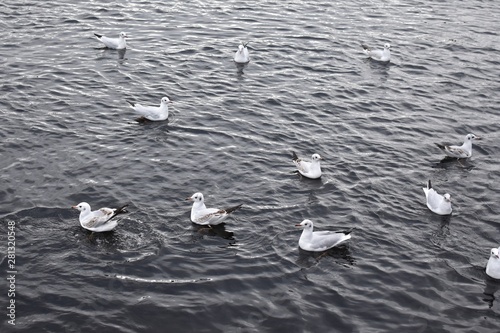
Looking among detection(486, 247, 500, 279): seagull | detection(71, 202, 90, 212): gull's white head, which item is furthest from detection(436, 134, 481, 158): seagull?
detection(71, 202, 90, 212): gull's white head

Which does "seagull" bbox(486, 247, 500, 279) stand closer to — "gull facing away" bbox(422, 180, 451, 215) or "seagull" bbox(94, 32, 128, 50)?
"gull facing away" bbox(422, 180, 451, 215)

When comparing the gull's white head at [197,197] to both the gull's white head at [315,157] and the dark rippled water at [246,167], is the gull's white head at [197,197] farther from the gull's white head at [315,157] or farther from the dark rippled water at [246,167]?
the gull's white head at [315,157]

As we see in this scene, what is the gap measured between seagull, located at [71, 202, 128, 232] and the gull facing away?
891cm

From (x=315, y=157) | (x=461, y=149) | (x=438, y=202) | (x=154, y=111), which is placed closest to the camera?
(x=438, y=202)

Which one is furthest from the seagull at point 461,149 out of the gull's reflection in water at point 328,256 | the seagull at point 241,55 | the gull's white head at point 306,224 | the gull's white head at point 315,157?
the seagull at point 241,55

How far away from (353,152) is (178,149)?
5923 mm

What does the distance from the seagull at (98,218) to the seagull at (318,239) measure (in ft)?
15.8

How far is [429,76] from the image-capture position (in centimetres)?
2939

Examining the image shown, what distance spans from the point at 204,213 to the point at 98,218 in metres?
2.81

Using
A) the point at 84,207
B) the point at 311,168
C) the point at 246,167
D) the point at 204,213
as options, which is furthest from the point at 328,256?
the point at 84,207

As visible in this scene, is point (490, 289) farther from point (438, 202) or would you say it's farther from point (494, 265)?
point (438, 202)

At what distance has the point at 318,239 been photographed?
1778 cm

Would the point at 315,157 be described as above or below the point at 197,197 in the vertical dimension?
above

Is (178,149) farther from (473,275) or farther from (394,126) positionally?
(473,275)
